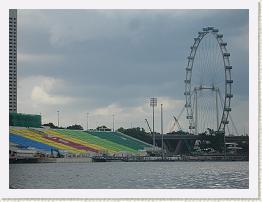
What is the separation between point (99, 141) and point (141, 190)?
1124 inches

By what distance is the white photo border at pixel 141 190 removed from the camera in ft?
36.9

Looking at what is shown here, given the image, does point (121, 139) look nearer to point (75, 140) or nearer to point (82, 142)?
point (82, 142)

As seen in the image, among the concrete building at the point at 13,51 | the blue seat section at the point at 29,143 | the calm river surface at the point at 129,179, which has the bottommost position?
the calm river surface at the point at 129,179

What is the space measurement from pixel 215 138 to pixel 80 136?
754 centimetres

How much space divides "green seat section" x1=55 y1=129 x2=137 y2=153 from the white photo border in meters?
25.5

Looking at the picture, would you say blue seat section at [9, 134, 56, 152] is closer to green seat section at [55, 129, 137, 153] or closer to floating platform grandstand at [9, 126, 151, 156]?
floating platform grandstand at [9, 126, 151, 156]

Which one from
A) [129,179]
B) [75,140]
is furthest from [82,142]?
[129,179]

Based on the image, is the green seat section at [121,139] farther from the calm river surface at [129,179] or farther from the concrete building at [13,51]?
the concrete building at [13,51]

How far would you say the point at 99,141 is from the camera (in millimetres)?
39750

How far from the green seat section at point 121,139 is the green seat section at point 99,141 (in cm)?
20

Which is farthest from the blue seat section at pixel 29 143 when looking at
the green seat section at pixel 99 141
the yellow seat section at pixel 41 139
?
the green seat section at pixel 99 141
